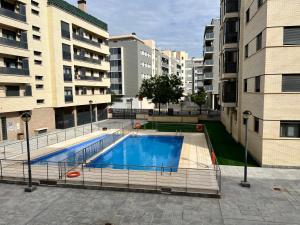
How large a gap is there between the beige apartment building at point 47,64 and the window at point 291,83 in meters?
26.7

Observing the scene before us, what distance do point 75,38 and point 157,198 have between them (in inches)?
1255

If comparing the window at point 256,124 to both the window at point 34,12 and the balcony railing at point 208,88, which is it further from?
the balcony railing at point 208,88

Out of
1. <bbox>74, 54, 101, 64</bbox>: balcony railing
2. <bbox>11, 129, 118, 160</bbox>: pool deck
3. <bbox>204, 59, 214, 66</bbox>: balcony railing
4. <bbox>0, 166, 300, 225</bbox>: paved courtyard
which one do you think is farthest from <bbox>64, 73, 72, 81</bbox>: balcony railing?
<bbox>204, 59, 214, 66</bbox>: balcony railing

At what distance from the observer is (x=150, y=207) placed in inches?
464

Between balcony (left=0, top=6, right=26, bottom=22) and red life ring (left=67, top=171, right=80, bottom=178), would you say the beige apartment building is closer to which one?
balcony (left=0, top=6, right=26, bottom=22)

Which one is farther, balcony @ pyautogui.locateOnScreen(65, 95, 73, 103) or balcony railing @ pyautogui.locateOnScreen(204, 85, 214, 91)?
balcony railing @ pyautogui.locateOnScreen(204, 85, 214, 91)

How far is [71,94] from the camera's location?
36.8m

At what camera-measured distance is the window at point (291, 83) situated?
16.4m

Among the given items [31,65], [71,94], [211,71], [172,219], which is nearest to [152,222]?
[172,219]

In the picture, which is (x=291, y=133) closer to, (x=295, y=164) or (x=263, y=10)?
(x=295, y=164)

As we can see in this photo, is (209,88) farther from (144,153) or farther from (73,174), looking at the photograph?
(73,174)

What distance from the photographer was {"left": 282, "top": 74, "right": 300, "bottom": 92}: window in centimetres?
1639

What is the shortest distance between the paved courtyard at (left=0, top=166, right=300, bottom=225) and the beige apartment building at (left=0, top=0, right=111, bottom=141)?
54.2ft

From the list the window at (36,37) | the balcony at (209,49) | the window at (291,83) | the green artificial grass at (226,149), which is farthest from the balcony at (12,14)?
the balcony at (209,49)
